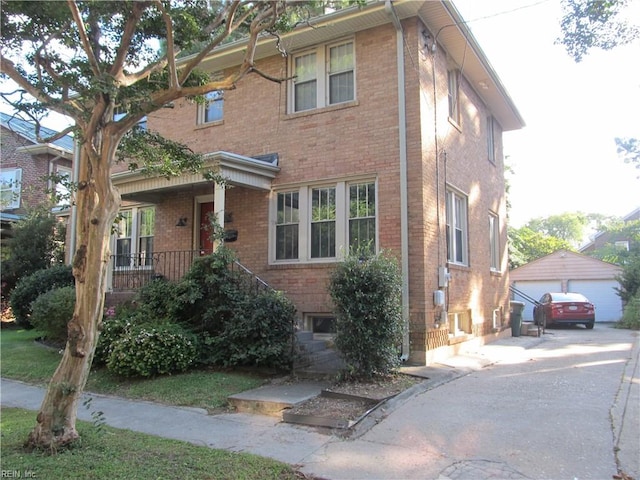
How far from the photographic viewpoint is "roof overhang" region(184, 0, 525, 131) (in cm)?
979

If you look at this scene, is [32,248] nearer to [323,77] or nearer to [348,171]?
[323,77]

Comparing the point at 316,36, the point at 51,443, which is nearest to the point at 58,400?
the point at 51,443

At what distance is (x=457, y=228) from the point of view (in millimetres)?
11773

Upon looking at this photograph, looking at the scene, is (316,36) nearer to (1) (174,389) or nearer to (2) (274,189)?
(2) (274,189)

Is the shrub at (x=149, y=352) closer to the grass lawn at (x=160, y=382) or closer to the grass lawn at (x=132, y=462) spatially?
the grass lawn at (x=160, y=382)

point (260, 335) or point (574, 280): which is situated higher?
point (574, 280)

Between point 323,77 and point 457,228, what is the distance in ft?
15.0

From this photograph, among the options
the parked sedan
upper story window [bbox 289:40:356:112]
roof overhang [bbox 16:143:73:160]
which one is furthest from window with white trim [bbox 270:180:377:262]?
roof overhang [bbox 16:143:73:160]

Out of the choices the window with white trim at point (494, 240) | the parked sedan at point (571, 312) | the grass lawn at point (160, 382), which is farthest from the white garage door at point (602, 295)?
the grass lawn at point (160, 382)

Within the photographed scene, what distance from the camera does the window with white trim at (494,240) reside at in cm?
1489

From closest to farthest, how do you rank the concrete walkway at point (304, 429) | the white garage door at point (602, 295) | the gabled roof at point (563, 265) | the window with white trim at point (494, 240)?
the concrete walkway at point (304, 429) < the window with white trim at point (494, 240) < the white garage door at point (602, 295) < the gabled roof at point (563, 265)

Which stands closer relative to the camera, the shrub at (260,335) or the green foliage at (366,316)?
the green foliage at (366,316)

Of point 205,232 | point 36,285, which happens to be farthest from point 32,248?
point 205,232

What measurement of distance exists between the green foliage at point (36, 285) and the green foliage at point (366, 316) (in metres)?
8.44
